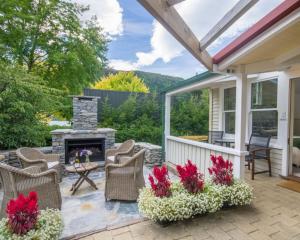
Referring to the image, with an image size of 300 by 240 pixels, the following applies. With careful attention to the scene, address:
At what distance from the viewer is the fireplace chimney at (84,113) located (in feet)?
18.0

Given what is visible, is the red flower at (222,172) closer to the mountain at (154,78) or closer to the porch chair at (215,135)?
the porch chair at (215,135)

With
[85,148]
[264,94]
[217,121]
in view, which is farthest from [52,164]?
[264,94]

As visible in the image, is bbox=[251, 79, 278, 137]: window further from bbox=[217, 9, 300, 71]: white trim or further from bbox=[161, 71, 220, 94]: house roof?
bbox=[217, 9, 300, 71]: white trim

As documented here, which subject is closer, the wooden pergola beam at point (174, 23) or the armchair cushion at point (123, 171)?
the wooden pergola beam at point (174, 23)

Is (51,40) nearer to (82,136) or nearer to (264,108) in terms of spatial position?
(82,136)

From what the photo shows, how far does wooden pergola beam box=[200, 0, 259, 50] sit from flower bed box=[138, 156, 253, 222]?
5.38ft

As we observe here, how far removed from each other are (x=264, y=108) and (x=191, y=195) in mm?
3372

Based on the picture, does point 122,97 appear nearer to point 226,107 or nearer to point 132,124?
point 132,124

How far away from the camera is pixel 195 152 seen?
14.9 ft

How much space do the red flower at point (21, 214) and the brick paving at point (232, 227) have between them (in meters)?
0.66

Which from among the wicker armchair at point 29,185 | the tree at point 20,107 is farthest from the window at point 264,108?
the tree at point 20,107

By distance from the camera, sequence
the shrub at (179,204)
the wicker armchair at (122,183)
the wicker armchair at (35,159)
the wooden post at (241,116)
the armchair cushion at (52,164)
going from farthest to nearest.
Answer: the armchair cushion at (52,164)
the wicker armchair at (35,159)
the wicker armchair at (122,183)
the wooden post at (241,116)
the shrub at (179,204)

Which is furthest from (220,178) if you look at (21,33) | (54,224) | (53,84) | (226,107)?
(21,33)

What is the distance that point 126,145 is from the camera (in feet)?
16.4
